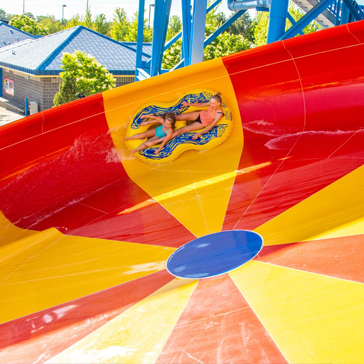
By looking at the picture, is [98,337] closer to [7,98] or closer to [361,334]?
[361,334]

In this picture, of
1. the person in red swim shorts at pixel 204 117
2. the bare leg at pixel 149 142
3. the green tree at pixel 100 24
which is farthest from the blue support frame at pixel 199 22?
the green tree at pixel 100 24

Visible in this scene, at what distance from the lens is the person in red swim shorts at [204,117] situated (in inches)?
195

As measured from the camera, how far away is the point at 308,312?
7.66ft

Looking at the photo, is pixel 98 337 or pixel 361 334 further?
pixel 98 337

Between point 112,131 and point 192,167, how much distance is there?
97 cm

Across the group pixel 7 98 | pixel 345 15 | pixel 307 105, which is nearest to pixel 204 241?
pixel 307 105

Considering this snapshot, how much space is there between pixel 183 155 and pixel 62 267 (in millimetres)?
2093

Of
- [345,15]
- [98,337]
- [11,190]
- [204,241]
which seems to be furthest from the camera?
[345,15]

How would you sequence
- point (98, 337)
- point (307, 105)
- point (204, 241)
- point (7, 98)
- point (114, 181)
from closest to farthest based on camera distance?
point (98, 337)
point (204, 241)
point (114, 181)
point (307, 105)
point (7, 98)

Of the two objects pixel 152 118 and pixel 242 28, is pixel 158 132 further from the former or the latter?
pixel 242 28

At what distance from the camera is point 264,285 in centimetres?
270

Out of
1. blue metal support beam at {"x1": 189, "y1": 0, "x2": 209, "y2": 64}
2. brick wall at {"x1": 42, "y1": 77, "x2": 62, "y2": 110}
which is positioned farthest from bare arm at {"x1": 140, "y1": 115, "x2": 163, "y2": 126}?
brick wall at {"x1": 42, "y1": 77, "x2": 62, "y2": 110}

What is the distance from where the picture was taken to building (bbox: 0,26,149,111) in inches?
640

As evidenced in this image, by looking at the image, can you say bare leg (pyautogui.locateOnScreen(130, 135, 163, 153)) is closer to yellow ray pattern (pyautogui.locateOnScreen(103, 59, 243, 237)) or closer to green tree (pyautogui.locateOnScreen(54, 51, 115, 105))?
yellow ray pattern (pyautogui.locateOnScreen(103, 59, 243, 237))
